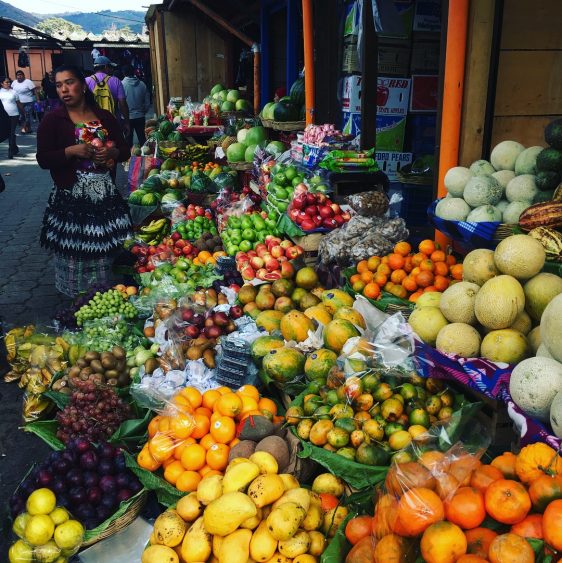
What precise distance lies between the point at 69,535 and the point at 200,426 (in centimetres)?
76

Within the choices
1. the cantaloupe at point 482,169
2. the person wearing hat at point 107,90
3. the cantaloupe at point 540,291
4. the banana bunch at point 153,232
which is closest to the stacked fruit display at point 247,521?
the cantaloupe at point 540,291

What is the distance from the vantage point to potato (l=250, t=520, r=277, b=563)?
76.9 inches

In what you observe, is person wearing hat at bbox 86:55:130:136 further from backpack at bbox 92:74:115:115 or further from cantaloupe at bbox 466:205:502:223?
cantaloupe at bbox 466:205:502:223

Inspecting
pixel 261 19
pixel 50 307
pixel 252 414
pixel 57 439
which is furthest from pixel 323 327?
pixel 261 19

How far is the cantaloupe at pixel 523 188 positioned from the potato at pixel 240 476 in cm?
210

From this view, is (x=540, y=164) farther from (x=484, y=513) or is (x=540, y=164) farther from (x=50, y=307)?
(x=50, y=307)

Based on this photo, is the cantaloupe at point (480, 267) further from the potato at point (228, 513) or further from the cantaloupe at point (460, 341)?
the potato at point (228, 513)

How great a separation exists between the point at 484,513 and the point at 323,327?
5.89 feet

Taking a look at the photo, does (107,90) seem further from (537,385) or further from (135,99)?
(537,385)

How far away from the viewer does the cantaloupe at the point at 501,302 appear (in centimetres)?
242

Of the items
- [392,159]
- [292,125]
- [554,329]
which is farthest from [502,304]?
[292,125]

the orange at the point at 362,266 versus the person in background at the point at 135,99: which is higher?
the person in background at the point at 135,99

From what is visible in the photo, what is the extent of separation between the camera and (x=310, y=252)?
4680 millimetres

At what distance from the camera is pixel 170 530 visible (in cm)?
214
